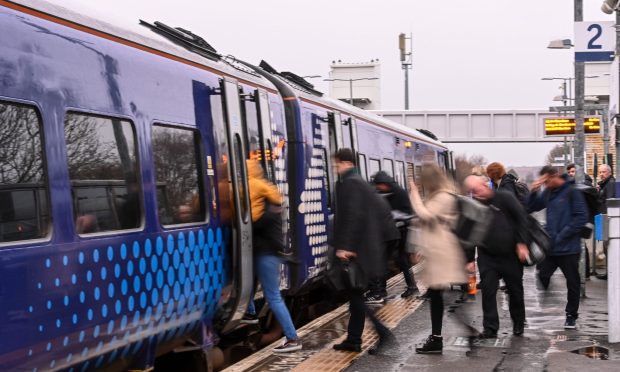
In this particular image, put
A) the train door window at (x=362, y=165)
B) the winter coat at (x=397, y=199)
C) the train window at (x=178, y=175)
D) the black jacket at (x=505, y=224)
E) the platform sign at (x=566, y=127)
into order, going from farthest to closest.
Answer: the platform sign at (x=566, y=127) → the train door window at (x=362, y=165) → the winter coat at (x=397, y=199) → the black jacket at (x=505, y=224) → the train window at (x=178, y=175)

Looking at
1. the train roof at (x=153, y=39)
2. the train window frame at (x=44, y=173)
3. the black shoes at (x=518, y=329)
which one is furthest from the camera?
the black shoes at (x=518, y=329)

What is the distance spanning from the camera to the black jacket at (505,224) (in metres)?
8.74

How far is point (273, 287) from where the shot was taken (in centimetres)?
821

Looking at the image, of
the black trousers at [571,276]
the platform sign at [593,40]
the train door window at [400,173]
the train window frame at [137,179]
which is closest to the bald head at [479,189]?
the black trousers at [571,276]

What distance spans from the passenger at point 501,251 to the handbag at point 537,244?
0.08 meters

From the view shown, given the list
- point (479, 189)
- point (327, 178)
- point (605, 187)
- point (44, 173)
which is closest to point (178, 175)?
point (44, 173)

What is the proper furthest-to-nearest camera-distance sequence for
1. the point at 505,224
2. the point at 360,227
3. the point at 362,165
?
the point at 362,165 < the point at 505,224 < the point at 360,227

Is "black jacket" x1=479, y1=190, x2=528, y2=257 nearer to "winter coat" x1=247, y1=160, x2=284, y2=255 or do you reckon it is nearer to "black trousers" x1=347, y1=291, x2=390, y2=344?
"black trousers" x1=347, y1=291, x2=390, y2=344

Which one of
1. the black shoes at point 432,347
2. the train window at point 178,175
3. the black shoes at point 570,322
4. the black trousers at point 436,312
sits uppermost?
the train window at point 178,175

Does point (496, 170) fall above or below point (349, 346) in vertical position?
above

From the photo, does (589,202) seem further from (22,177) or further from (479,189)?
(22,177)

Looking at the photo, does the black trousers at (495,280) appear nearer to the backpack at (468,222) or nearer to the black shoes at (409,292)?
the backpack at (468,222)

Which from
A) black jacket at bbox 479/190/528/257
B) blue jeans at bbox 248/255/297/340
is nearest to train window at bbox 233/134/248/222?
blue jeans at bbox 248/255/297/340

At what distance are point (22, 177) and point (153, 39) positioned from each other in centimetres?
235
